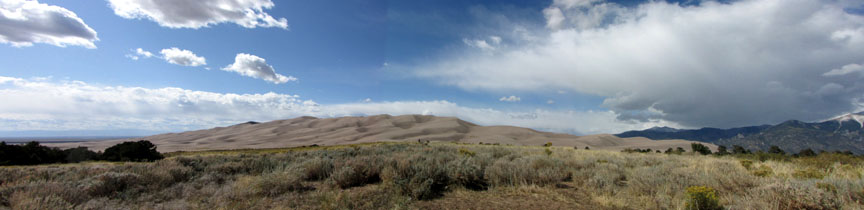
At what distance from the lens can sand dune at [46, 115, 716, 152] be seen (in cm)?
10575

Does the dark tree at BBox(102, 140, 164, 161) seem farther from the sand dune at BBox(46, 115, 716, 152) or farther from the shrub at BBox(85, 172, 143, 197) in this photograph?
the sand dune at BBox(46, 115, 716, 152)

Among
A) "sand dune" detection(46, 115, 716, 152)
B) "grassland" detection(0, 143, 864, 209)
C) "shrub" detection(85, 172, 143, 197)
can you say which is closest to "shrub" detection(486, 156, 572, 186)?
"grassland" detection(0, 143, 864, 209)

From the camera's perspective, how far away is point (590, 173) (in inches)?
344

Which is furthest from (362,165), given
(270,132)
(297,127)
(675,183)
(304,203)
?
(297,127)

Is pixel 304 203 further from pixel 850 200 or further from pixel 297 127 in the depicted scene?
pixel 297 127

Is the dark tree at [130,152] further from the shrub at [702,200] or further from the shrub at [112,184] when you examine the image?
the shrub at [702,200]

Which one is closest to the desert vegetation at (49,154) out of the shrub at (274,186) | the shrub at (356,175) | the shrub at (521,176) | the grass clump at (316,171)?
the grass clump at (316,171)

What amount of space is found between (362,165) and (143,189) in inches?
Result: 209

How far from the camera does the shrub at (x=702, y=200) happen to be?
17.1 ft

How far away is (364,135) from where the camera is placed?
123 meters

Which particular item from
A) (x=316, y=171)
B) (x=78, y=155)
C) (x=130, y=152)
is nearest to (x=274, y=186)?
(x=316, y=171)

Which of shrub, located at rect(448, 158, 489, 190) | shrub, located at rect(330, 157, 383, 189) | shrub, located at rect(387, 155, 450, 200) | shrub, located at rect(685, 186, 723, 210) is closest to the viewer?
shrub, located at rect(685, 186, 723, 210)

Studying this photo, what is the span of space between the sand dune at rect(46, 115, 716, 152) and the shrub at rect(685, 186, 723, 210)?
93473 mm

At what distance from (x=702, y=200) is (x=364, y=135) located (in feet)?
399
